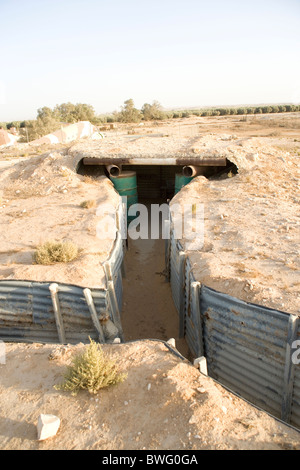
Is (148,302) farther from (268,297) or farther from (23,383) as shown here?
(23,383)

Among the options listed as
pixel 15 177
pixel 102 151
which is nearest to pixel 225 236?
pixel 102 151

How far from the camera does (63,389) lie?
3689mm

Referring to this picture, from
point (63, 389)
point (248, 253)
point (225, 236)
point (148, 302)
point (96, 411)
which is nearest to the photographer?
point (96, 411)

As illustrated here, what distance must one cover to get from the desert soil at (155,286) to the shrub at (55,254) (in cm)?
26

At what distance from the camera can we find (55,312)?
5.34m

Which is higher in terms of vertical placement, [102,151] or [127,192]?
[102,151]

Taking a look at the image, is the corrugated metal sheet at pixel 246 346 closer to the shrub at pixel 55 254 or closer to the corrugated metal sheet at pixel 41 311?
the corrugated metal sheet at pixel 41 311

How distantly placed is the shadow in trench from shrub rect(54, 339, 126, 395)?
2.88 metres

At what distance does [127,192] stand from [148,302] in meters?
5.19

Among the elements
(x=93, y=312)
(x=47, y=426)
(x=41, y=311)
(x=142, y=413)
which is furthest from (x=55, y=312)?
(x=142, y=413)

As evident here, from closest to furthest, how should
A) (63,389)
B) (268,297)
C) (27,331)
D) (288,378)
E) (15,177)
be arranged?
(63,389) → (288,378) → (268,297) → (27,331) → (15,177)

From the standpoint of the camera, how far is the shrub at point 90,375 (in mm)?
3578

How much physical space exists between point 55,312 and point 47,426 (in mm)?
2380

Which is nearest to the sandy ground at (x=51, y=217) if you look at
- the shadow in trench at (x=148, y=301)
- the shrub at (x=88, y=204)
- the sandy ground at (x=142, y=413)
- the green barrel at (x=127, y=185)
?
the shrub at (x=88, y=204)
